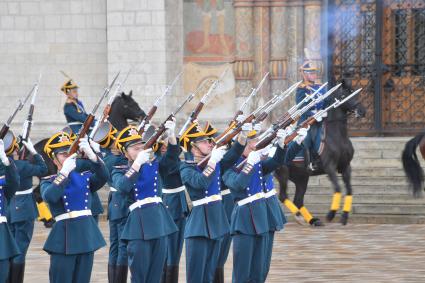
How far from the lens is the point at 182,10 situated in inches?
851

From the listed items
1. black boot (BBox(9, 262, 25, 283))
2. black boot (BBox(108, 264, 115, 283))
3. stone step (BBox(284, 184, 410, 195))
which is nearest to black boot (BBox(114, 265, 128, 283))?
black boot (BBox(108, 264, 115, 283))

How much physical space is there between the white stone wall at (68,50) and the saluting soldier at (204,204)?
9866 mm

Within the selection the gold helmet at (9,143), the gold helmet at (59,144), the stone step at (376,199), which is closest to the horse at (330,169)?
the stone step at (376,199)

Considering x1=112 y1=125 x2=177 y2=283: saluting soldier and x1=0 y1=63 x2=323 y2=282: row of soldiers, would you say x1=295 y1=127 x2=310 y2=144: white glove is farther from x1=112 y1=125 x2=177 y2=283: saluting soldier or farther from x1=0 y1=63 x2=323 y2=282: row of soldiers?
x1=112 y1=125 x2=177 y2=283: saluting soldier

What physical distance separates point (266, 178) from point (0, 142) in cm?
251

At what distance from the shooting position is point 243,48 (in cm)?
2133

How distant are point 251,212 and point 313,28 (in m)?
10.1

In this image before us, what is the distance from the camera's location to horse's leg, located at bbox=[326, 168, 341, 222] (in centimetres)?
1758

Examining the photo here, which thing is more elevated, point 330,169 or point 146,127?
point 146,127

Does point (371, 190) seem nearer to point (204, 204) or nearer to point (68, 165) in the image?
point (204, 204)

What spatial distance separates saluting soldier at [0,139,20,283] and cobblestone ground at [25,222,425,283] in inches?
109

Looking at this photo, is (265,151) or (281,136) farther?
(265,151)

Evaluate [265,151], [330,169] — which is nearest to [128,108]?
[330,169]

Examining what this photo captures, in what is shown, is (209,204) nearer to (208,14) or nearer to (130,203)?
(130,203)
